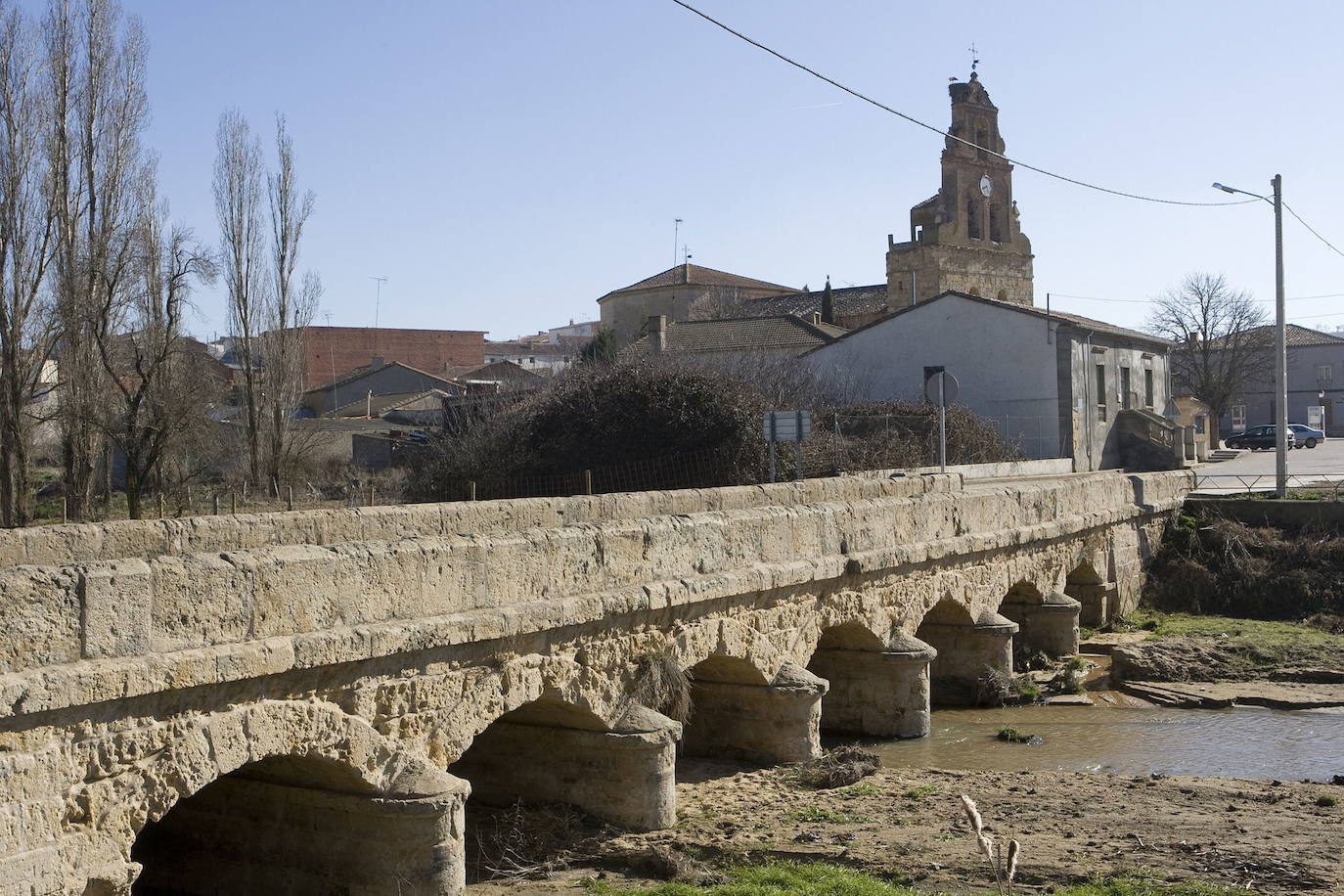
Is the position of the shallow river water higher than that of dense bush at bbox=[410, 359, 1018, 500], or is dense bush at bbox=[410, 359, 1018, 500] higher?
dense bush at bbox=[410, 359, 1018, 500]

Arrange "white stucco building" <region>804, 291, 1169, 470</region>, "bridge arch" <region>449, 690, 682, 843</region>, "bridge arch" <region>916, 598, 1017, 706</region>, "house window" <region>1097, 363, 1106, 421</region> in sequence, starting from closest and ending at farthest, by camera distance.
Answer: "bridge arch" <region>449, 690, 682, 843</region> → "bridge arch" <region>916, 598, 1017, 706</region> → "white stucco building" <region>804, 291, 1169, 470</region> → "house window" <region>1097, 363, 1106, 421</region>

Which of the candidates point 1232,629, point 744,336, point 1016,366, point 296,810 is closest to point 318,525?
point 296,810

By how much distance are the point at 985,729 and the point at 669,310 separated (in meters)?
49.1

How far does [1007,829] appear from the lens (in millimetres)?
8289

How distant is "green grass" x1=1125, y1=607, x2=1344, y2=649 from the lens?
15.8m

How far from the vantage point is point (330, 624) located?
6.11 metres

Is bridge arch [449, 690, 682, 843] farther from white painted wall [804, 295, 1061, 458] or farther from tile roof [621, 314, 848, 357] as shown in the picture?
tile roof [621, 314, 848, 357]

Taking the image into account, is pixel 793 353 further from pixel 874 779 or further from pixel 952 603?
pixel 874 779

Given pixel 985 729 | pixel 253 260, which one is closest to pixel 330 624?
pixel 985 729

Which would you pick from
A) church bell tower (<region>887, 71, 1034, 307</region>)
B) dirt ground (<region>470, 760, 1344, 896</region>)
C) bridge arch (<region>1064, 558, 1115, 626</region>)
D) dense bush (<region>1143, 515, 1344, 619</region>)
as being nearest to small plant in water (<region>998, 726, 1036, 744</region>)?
dirt ground (<region>470, 760, 1344, 896</region>)

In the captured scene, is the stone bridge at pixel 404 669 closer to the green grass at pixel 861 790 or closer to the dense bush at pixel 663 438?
the green grass at pixel 861 790

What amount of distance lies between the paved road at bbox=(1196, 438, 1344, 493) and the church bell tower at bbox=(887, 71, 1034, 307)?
1118cm

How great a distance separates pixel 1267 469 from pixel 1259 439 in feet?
43.9

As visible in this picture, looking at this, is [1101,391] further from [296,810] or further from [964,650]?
[296,810]
